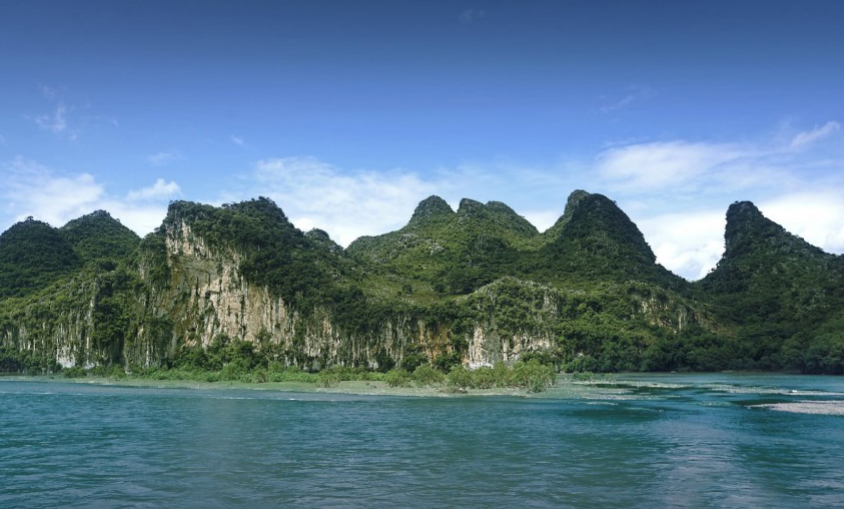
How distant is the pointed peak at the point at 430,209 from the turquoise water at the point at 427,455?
143562 mm

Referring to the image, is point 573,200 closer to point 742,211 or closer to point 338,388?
point 742,211

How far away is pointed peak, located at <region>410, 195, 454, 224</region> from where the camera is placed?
612ft

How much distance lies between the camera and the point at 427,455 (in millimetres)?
24172

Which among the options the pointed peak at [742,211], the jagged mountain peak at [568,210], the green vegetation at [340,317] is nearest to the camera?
the green vegetation at [340,317]

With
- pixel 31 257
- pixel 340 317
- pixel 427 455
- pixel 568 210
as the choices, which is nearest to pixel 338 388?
pixel 427 455

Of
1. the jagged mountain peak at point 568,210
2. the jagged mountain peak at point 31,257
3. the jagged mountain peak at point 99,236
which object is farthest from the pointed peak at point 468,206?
the jagged mountain peak at point 31,257

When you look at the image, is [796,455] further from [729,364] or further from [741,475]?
[729,364]

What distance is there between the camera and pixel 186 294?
106m

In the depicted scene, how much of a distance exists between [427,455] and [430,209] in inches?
6538

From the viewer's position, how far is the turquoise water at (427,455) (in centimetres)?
1781

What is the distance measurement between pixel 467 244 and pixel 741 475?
138 metres

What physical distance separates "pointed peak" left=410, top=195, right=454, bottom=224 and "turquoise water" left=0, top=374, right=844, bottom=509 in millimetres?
143562

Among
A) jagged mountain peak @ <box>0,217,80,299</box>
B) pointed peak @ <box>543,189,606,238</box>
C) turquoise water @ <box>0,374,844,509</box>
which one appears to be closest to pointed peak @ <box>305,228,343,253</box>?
jagged mountain peak @ <box>0,217,80,299</box>

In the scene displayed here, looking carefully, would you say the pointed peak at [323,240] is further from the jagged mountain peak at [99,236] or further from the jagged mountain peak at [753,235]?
the jagged mountain peak at [753,235]
